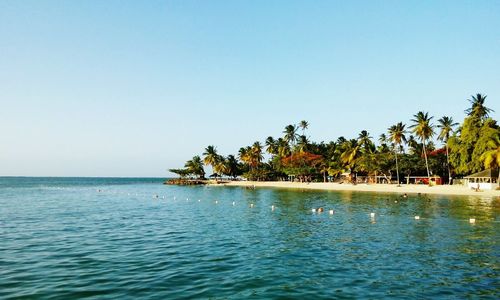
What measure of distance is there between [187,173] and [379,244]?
142 m

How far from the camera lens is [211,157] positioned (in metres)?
146

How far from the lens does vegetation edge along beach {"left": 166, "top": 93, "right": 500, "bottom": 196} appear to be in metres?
75.6

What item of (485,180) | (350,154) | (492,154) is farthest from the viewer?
(350,154)

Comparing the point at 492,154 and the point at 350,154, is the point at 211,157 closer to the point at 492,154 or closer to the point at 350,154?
the point at 350,154

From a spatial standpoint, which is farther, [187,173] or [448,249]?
[187,173]

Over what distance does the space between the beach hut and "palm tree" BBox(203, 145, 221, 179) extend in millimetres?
90821

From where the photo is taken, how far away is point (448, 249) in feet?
73.9

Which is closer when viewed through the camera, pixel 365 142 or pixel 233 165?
pixel 365 142

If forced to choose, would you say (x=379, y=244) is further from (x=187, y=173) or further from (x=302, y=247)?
(x=187, y=173)

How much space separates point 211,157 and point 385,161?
70035 millimetres

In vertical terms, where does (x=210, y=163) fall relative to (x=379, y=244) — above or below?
above

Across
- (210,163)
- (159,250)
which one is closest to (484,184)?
(159,250)

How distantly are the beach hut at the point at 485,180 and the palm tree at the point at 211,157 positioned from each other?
90.8m

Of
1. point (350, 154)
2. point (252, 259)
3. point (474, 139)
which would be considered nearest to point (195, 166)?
point (350, 154)
